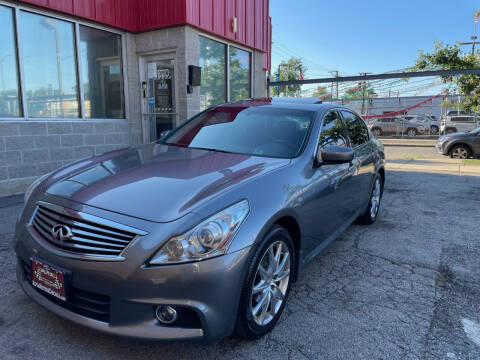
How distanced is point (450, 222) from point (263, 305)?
3.82 metres

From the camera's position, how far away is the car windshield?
3080 mm

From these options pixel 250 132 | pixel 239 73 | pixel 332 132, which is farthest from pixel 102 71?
pixel 332 132

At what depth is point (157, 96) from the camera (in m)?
7.84

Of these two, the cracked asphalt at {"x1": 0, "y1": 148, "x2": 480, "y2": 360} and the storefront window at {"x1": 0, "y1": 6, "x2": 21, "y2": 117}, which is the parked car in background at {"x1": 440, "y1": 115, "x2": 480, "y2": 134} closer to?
the cracked asphalt at {"x1": 0, "y1": 148, "x2": 480, "y2": 360}

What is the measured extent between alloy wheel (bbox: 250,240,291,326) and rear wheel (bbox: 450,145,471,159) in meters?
13.0

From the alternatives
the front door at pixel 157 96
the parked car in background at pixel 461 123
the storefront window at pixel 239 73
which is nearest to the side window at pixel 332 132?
the front door at pixel 157 96

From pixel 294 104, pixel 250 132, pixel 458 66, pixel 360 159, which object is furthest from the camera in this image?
pixel 458 66

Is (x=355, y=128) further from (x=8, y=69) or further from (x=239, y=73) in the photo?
(x=239, y=73)

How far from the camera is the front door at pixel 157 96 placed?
7668 mm

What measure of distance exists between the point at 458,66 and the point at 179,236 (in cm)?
2098

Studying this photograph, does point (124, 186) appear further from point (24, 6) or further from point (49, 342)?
point (24, 6)

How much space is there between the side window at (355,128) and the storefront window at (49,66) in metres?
5.07

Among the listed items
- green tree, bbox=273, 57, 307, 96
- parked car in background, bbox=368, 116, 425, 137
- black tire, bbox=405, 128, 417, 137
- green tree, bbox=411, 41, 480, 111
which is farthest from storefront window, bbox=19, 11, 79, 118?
green tree, bbox=273, 57, 307, 96

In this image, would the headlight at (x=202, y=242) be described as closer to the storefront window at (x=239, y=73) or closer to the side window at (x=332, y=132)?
the side window at (x=332, y=132)
